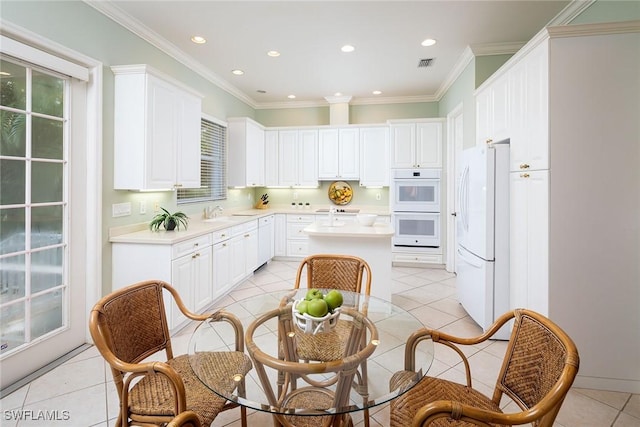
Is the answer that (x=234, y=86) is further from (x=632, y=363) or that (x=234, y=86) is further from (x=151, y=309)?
(x=632, y=363)

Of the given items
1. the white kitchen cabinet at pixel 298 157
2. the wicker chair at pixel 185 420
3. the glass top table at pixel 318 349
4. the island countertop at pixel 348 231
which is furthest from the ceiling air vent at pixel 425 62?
the wicker chair at pixel 185 420

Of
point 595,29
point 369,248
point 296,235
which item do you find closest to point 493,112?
point 595,29

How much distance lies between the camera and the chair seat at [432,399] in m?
1.26

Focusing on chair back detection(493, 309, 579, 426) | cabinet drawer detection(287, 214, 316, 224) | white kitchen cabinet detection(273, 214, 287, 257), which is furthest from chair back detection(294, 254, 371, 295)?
white kitchen cabinet detection(273, 214, 287, 257)

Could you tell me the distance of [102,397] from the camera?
2064 millimetres

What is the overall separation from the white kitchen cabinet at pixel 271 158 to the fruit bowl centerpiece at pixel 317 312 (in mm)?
4905

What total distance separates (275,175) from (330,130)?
1.34 m

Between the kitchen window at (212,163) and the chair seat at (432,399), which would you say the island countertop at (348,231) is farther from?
the kitchen window at (212,163)

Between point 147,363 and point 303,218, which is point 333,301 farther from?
point 303,218

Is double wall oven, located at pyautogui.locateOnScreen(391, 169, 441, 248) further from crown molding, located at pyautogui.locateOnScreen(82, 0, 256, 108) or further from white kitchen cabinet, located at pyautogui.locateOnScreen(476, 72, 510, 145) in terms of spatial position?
crown molding, located at pyautogui.locateOnScreen(82, 0, 256, 108)

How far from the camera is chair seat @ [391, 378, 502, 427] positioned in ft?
4.15

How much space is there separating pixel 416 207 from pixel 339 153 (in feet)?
5.57

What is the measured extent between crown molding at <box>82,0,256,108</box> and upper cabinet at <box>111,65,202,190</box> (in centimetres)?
47

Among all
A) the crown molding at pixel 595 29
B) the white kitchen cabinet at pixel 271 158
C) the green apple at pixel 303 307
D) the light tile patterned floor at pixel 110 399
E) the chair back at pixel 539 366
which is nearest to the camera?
the chair back at pixel 539 366
